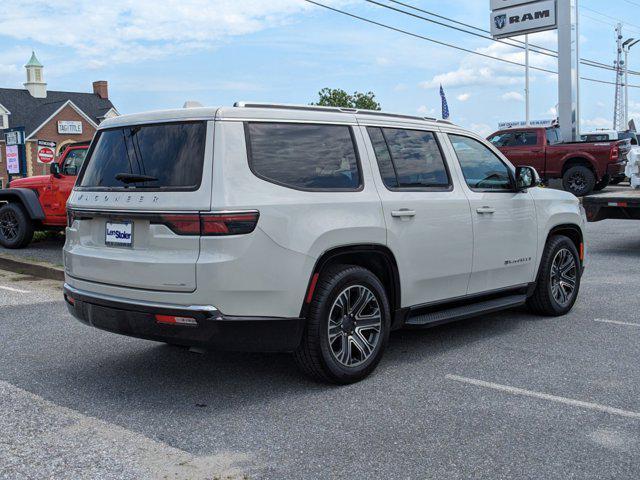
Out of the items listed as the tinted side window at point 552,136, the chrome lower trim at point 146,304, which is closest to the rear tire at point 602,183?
the tinted side window at point 552,136

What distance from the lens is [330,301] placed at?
15.8ft

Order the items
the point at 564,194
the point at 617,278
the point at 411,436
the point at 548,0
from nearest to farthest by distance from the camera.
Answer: the point at 411,436 → the point at 564,194 → the point at 617,278 → the point at 548,0

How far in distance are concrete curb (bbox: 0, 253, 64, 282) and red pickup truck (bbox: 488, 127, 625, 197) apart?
560 inches

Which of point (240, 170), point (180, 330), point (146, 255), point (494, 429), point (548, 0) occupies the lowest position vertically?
point (494, 429)

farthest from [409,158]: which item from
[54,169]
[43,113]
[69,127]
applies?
[43,113]

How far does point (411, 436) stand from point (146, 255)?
76.2 inches

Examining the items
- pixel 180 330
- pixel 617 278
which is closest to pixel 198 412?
pixel 180 330

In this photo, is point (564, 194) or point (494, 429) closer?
point (494, 429)

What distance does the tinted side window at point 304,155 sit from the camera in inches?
182

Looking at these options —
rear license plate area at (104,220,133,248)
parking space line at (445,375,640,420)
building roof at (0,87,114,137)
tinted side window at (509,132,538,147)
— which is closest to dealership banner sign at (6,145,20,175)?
tinted side window at (509,132,538,147)

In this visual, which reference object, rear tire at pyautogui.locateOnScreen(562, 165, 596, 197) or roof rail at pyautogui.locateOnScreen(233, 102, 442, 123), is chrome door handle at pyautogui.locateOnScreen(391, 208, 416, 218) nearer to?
roof rail at pyautogui.locateOnScreen(233, 102, 442, 123)

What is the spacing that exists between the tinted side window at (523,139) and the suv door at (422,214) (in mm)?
16453

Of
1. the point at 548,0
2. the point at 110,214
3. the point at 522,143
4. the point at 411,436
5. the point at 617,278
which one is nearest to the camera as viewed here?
the point at 411,436

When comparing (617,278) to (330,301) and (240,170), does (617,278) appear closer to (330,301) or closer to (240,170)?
(330,301)
